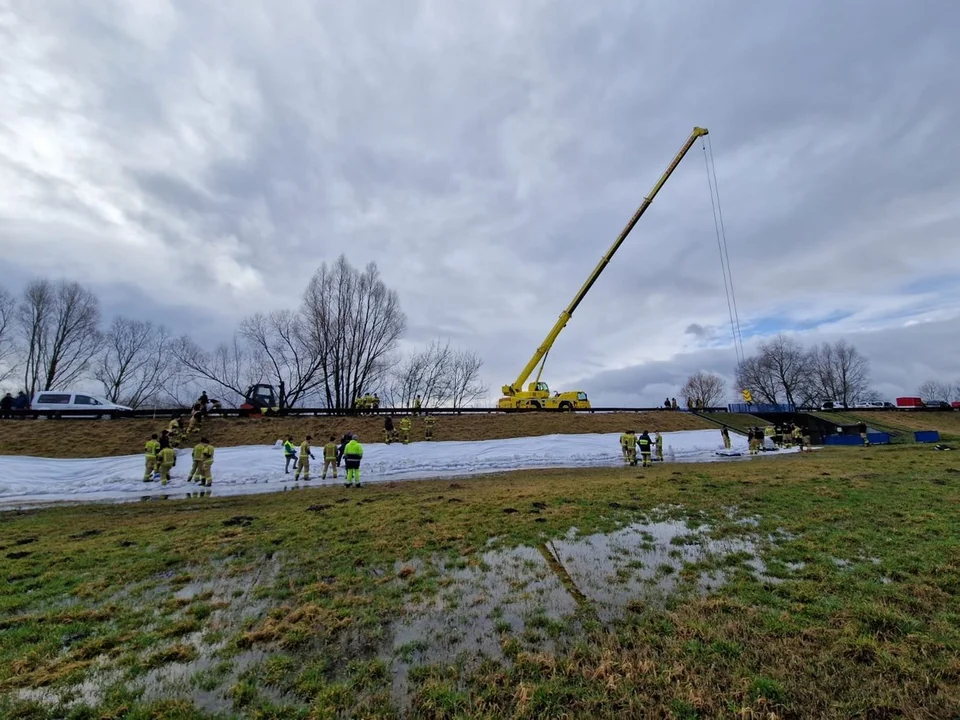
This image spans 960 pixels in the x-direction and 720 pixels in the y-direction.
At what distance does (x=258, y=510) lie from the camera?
11031mm

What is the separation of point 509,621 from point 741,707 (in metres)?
2.13

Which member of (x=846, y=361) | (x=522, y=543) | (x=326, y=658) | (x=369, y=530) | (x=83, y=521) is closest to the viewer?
(x=326, y=658)

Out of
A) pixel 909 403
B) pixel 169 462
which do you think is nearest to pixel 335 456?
pixel 169 462

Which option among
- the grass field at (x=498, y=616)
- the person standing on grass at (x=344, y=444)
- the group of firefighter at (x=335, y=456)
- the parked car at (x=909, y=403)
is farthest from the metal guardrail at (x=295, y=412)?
the parked car at (x=909, y=403)

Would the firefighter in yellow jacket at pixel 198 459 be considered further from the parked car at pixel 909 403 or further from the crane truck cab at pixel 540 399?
the parked car at pixel 909 403

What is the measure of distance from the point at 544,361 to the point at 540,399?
10.2ft

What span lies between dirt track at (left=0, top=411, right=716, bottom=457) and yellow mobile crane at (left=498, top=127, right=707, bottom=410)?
1.93 m

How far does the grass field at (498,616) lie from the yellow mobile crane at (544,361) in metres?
23.7

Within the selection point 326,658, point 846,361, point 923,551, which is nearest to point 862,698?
point 326,658

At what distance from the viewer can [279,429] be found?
85.0ft

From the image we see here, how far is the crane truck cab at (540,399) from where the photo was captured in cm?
3438

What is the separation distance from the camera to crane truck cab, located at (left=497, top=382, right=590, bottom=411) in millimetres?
34375

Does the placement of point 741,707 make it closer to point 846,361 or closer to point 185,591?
point 185,591

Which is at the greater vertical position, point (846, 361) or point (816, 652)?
point (846, 361)
